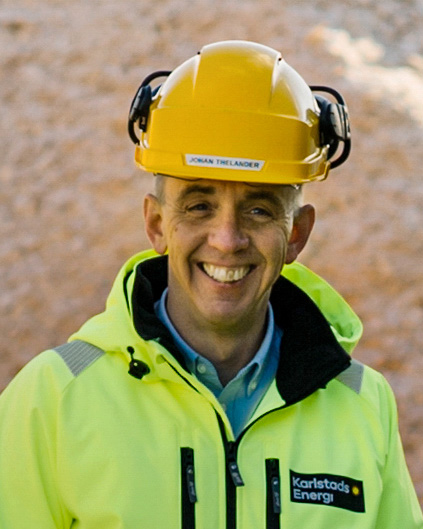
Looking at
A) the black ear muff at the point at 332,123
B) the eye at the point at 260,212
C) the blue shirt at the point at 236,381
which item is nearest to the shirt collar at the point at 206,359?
the blue shirt at the point at 236,381

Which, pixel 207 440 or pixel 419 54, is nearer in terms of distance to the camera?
pixel 207 440

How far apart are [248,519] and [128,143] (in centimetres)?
337

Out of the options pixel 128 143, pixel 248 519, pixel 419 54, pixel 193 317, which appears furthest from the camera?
pixel 419 54

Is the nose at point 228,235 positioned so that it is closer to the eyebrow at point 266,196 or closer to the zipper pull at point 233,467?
the eyebrow at point 266,196

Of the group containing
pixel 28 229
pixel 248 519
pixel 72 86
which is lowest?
pixel 248 519

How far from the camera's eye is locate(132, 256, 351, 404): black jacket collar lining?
8.73ft

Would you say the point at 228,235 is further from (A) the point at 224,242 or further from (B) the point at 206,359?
(B) the point at 206,359

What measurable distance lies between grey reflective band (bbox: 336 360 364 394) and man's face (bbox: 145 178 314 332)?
1.26ft

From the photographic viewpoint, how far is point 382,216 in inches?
215

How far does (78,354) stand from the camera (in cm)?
260

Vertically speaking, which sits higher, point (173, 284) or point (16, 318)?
point (16, 318)

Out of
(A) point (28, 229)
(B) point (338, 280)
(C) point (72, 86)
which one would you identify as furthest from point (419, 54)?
(A) point (28, 229)

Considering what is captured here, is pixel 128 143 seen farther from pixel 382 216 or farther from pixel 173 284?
pixel 173 284

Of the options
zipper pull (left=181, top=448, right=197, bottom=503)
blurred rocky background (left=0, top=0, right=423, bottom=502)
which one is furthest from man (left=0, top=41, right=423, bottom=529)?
blurred rocky background (left=0, top=0, right=423, bottom=502)
